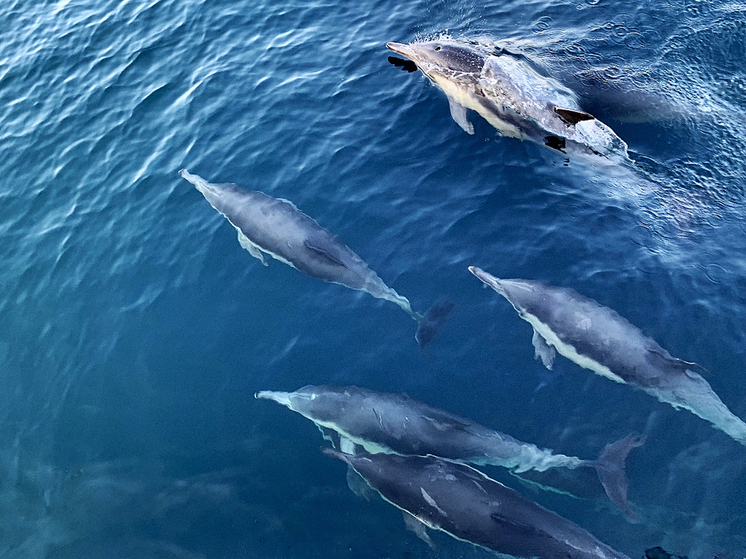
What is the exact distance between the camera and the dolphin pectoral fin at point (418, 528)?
9.22 metres

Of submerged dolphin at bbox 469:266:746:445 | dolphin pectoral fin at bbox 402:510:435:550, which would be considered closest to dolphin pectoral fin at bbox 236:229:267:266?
submerged dolphin at bbox 469:266:746:445

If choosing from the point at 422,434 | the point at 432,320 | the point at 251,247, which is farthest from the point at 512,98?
the point at 422,434

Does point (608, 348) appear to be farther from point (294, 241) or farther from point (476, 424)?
point (294, 241)

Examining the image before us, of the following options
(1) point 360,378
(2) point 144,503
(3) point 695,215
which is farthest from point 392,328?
(3) point 695,215

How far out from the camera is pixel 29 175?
Answer: 1675 centimetres

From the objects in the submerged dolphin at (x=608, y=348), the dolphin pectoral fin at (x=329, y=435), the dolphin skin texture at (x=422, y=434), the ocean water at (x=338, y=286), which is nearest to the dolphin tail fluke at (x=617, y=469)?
the dolphin skin texture at (x=422, y=434)

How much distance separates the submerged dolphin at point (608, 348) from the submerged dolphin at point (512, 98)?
177 inches

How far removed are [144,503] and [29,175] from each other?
10.7m

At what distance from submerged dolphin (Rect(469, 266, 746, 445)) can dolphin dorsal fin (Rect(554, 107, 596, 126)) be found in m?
4.91

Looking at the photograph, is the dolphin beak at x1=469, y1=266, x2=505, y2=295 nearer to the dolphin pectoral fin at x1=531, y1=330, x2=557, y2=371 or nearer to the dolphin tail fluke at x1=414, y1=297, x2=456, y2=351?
the dolphin tail fluke at x1=414, y1=297, x2=456, y2=351

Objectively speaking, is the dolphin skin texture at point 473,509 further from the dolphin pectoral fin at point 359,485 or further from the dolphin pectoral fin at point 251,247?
the dolphin pectoral fin at point 251,247

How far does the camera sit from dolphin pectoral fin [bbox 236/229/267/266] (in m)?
13.4

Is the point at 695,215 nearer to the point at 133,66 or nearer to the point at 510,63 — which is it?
the point at 510,63

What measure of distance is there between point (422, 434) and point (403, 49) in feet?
38.0
